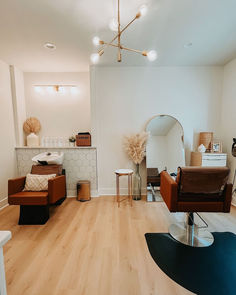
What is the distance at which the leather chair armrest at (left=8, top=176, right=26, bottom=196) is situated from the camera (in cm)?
226

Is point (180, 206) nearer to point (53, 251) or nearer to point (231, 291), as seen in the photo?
point (231, 291)

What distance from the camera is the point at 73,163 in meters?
3.22

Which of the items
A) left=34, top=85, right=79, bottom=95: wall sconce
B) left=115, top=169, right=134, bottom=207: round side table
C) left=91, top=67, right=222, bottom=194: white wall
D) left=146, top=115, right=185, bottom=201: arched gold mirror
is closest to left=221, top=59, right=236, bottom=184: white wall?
left=91, top=67, right=222, bottom=194: white wall

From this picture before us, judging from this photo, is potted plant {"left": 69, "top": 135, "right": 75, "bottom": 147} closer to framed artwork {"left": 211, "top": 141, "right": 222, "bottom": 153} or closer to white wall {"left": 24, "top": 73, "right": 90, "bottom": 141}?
white wall {"left": 24, "top": 73, "right": 90, "bottom": 141}

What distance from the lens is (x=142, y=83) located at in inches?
126

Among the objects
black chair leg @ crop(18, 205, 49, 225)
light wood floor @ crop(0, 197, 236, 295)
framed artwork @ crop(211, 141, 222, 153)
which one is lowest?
light wood floor @ crop(0, 197, 236, 295)

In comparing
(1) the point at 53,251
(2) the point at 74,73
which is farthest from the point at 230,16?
(1) the point at 53,251

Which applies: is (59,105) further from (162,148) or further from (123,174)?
(162,148)

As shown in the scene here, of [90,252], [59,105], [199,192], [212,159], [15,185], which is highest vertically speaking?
[59,105]

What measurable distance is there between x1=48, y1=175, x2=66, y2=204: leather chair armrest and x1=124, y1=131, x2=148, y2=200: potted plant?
4.58 ft

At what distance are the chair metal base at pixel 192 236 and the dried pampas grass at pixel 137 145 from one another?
1356mm

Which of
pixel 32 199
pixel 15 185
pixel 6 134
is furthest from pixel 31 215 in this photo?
pixel 6 134

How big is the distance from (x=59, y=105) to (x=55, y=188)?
6.55 feet

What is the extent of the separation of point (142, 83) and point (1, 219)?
3.58 meters
